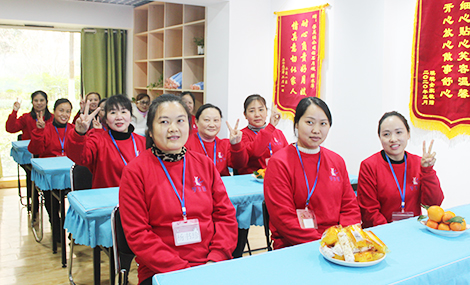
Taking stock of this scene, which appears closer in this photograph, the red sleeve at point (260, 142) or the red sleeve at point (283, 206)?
the red sleeve at point (283, 206)

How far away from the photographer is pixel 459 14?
3115 mm

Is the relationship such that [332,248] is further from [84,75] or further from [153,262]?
[84,75]

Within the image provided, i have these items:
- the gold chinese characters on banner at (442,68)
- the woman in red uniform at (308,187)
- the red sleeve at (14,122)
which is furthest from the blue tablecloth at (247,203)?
the red sleeve at (14,122)

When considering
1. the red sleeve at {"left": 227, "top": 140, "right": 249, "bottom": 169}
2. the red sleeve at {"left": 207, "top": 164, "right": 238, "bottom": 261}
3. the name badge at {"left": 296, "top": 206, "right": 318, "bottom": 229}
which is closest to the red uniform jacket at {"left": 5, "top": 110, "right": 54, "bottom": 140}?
the red sleeve at {"left": 227, "top": 140, "right": 249, "bottom": 169}

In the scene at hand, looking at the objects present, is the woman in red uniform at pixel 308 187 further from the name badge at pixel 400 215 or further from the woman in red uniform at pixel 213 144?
the woman in red uniform at pixel 213 144

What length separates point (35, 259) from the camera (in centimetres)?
341

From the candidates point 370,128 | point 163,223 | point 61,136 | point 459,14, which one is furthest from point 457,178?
point 61,136

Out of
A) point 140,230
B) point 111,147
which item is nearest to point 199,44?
point 111,147

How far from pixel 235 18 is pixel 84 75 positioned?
10.7 ft

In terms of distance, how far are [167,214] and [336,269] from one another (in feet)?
2.32

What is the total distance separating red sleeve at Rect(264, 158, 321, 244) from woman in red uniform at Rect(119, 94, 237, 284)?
0.78 feet

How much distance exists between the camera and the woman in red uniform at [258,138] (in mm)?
3301

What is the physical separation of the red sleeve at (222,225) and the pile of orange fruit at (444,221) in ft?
2.82

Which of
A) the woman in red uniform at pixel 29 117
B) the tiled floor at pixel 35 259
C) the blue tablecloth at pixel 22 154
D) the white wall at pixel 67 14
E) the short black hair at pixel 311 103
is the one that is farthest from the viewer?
the white wall at pixel 67 14
